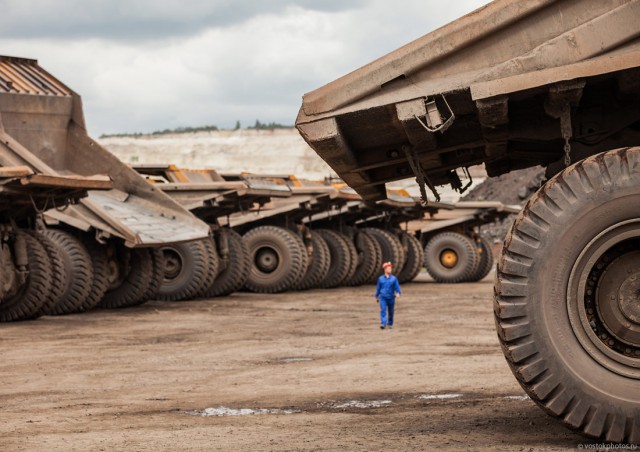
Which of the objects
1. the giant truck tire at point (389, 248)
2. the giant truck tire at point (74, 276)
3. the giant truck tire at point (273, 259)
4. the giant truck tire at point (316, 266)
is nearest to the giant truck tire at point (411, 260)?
the giant truck tire at point (389, 248)

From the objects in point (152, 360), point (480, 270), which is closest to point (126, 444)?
point (152, 360)

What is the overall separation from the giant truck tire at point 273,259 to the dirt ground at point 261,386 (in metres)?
7.13

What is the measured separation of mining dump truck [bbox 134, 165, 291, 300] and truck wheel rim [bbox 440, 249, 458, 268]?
27.6 feet

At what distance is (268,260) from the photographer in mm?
24688

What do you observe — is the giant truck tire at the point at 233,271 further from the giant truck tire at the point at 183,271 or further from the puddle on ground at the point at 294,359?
the puddle on ground at the point at 294,359

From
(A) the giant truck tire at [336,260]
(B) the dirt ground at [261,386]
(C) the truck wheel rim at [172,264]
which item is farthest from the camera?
(A) the giant truck tire at [336,260]

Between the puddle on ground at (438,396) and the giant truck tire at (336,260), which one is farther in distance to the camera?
the giant truck tire at (336,260)

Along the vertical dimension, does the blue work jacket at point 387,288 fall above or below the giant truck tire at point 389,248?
below

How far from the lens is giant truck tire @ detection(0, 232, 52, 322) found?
15.8 metres

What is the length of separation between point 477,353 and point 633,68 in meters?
5.89

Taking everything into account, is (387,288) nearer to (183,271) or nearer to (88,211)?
(88,211)

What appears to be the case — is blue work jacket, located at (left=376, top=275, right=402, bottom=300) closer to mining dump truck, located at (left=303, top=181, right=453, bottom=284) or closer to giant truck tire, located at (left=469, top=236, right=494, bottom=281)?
mining dump truck, located at (left=303, top=181, right=453, bottom=284)

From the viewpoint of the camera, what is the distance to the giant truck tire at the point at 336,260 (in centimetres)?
2664

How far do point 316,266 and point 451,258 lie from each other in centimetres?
616
